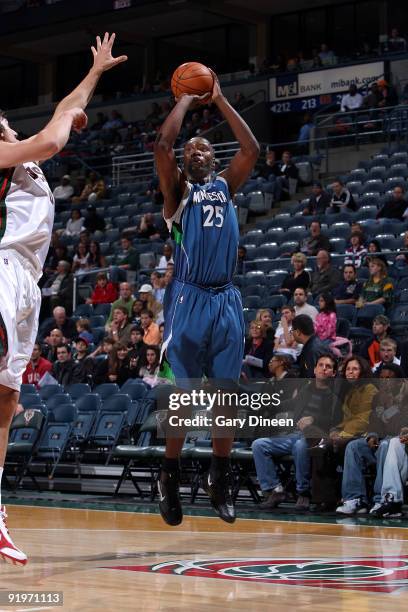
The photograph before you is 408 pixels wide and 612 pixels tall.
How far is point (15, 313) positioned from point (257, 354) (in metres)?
6.59

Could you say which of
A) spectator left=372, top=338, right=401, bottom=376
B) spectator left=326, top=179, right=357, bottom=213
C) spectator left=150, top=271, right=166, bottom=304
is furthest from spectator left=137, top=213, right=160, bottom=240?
spectator left=372, top=338, right=401, bottom=376

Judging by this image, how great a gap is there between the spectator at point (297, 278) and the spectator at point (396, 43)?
9.46m

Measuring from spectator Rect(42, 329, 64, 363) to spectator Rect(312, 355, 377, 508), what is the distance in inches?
213

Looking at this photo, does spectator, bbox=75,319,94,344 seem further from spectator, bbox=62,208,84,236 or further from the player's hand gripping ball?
the player's hand gripping ball

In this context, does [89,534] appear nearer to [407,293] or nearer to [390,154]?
[407,293]

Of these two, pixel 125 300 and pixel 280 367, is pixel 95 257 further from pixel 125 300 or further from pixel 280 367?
pixel 280 367

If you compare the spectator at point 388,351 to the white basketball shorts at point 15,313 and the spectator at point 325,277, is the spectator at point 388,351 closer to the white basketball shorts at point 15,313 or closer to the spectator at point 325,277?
the spectator at point 325,277

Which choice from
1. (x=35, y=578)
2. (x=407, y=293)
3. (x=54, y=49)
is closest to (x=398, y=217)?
(x=407, y=293)

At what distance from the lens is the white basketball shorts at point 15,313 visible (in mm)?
5227

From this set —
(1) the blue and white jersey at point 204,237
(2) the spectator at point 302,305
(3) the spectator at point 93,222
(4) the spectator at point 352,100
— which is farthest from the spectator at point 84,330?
(1) the blue and white jersey at point 204,237

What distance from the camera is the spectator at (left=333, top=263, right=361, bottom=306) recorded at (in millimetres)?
12773

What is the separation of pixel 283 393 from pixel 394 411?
116cm

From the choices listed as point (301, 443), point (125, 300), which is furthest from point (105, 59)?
point (125, 300)

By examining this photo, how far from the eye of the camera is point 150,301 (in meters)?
14.0
